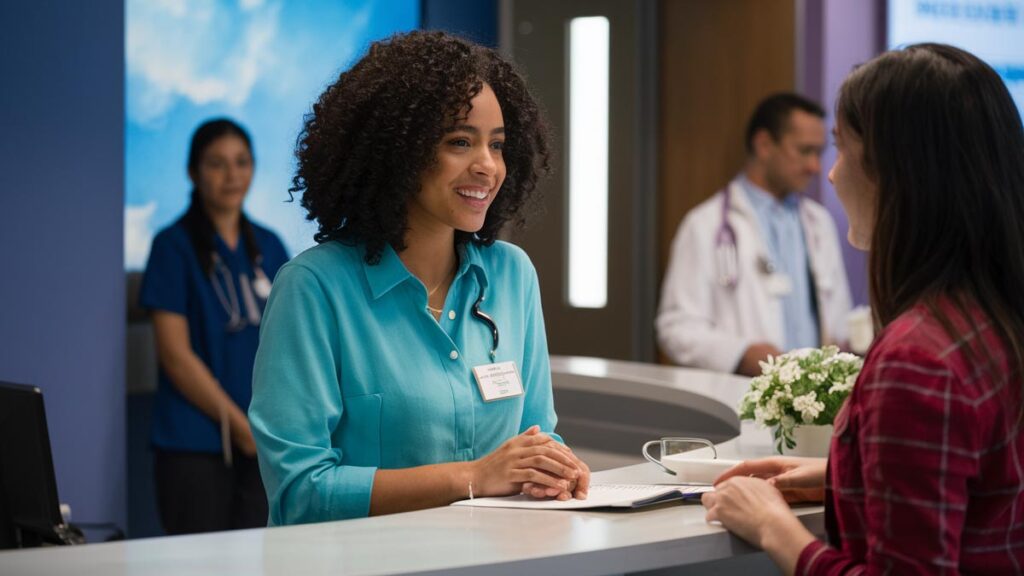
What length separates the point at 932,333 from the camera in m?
1.45

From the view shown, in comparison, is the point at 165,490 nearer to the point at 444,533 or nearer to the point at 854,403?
the point at 444,533

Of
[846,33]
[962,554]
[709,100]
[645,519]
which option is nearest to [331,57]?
[709,100]

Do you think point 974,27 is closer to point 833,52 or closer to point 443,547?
point 833,52

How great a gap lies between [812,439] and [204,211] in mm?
2796

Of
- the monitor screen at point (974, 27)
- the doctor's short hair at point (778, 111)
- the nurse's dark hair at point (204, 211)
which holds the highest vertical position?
the monitor screen at point (974, 27)

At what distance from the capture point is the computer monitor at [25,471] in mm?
2123

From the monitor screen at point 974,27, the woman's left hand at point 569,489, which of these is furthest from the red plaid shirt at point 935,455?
the monitor screen at point 974,27

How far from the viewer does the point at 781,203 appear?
209 inches

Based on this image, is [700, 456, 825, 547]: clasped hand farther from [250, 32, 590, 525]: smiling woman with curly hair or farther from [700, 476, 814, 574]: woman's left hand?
[250, 32, 590, 525]: smiling woman with curly hair

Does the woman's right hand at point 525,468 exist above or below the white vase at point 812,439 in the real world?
above

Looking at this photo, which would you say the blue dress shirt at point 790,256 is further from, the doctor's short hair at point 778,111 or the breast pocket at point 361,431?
the breast pocket at point 361,431

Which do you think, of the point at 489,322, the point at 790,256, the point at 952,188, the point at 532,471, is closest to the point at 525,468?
the point at 532,471

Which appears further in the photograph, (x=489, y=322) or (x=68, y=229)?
(x=68, y=229)

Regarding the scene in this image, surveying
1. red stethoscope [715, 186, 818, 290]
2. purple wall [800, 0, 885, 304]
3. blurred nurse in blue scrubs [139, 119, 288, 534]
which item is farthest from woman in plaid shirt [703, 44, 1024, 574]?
purple wall [800, 0, 885, 304]
